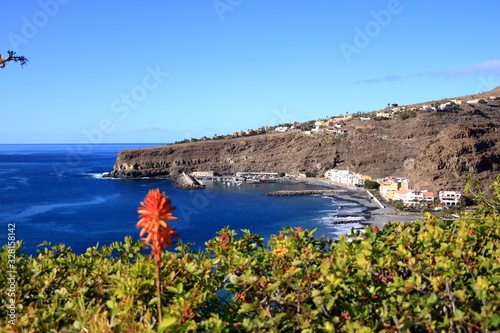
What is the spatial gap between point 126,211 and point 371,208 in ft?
98.9

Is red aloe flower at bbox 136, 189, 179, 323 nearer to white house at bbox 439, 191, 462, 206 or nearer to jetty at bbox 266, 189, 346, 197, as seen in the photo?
white house at bbox 439, 191, 462, 206

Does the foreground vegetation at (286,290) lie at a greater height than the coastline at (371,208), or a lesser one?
greater

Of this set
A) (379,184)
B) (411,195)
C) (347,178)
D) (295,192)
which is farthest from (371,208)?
(347,178)

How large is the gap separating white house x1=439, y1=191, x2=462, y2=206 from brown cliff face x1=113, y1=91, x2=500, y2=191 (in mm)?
6240

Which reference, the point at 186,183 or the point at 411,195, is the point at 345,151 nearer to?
the point at 186,183

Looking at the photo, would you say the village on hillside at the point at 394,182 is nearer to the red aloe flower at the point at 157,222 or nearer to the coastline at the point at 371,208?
the coastline at the point at 371,208

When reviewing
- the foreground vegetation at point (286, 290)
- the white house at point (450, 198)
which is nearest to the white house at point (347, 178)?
the white house at point (450, 198)

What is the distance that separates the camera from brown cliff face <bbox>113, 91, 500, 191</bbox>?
2571 inches

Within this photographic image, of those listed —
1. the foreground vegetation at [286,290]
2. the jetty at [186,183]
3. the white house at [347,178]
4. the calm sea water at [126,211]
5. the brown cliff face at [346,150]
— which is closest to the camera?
the foreground vegetation at [286,290]

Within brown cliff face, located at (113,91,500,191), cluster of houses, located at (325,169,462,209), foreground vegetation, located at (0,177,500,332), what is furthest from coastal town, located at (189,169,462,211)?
foreground vegetation, located at (0,177,500,332)

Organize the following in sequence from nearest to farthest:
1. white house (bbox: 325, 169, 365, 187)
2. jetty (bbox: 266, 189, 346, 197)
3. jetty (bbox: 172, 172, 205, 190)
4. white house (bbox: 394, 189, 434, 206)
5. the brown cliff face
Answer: white house (bbox: 394, 189, 434, 206) < the brown cliff face < jetty (bbox: 266, 189, 346, 197) < white house (bbox: 325, 169, 365, 187) < jetty (bbox: 172, 172, 205, 190)

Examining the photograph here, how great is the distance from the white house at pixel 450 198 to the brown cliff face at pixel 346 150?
624 centimetres

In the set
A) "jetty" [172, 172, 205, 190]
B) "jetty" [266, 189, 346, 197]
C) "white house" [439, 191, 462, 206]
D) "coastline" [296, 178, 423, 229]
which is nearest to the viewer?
"coastline" [296, 178, 423, 229]

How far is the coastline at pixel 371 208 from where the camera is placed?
1808 inches
